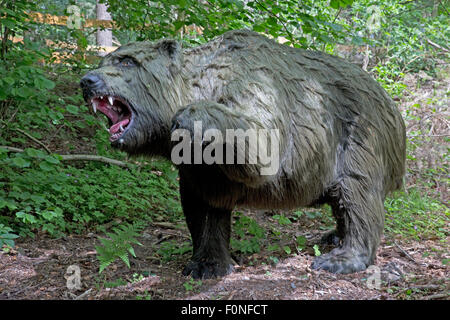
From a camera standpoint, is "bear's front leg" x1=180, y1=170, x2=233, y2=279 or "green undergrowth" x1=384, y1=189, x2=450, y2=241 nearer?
"bear's front leg" x1=180, y1=170, x2=233, y2=279

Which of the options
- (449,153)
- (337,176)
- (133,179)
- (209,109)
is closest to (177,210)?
(133,179)

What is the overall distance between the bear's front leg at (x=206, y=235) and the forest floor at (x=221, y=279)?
0.11 m

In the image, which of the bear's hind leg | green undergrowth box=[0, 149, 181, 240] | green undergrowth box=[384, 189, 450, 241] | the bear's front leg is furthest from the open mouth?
green undergrowth box=[384, 189, 450, 241]

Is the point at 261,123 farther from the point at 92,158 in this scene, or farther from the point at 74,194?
the point at 92,158

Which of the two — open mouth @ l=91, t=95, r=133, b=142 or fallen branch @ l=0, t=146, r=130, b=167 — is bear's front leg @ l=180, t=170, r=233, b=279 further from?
fallen branch @ l=0, t=146, r=130, b=167

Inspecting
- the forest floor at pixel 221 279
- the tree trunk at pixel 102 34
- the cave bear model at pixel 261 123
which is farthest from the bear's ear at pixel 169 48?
the tree trunk at pixel 102 34

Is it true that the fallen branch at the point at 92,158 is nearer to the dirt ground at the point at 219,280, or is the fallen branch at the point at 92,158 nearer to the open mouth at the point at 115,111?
the dirt ground at the point at 219,280

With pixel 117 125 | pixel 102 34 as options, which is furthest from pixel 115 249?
pixel 102 34

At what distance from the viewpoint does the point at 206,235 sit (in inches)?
149

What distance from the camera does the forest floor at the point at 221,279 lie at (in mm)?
3199

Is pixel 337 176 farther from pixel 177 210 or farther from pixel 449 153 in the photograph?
pixel 449 153

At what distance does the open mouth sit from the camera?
316cm

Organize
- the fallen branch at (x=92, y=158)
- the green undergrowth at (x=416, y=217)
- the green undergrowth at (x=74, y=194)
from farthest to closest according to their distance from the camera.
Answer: the fallen branch at (x=92, y=158) < the green undergrowth at (x=416, y=217) < the green undergrowth at (x=74, y=194)
